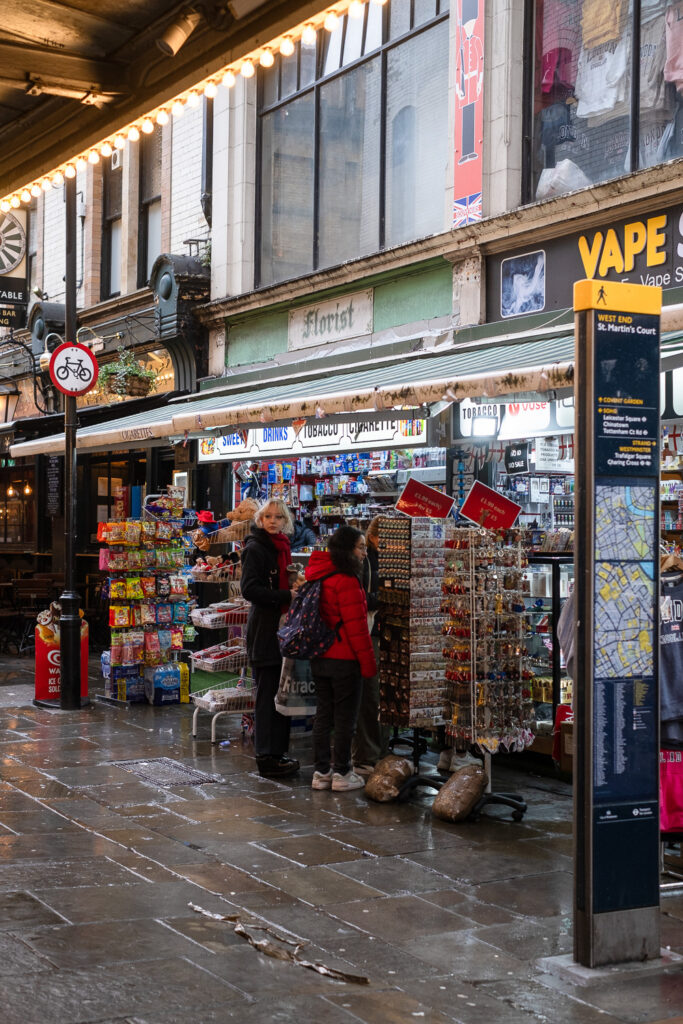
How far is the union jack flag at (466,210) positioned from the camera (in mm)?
11945

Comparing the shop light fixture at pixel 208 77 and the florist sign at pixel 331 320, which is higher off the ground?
the florist sign at pixel 331 320

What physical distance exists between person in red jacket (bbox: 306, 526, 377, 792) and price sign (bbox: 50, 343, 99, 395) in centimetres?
498

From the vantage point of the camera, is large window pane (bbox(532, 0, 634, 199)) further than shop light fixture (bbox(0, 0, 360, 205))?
Yes

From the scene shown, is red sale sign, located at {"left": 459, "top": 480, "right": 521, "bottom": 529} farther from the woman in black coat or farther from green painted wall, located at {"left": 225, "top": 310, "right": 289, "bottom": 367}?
green painted wall, located at {"left": 225, "top": 310, "right": 289, "bottom": 367}

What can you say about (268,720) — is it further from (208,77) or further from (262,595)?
(208,77)

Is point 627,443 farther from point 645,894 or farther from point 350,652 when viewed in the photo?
point 350,652

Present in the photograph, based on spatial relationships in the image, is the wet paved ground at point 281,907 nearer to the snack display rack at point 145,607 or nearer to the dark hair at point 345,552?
the dark hair at point 345,552

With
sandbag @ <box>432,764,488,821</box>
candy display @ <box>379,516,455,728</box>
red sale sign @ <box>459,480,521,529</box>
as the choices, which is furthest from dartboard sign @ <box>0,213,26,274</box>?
sandbag @ <box>432,764,488,821</box>

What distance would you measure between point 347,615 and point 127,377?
9.94 m

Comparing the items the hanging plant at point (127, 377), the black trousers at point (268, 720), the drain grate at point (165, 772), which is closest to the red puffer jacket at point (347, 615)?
the black trousers at point (268, 720)

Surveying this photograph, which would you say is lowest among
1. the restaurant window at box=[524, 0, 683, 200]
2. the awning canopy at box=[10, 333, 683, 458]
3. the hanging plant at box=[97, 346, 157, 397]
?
the awning canopy at box=[10, 333, 683, 458]

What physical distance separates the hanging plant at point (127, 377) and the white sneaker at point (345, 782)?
32.9 ft

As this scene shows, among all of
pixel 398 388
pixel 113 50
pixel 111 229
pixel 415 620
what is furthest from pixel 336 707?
pixel 111 229

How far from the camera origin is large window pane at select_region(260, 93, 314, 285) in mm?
15281
